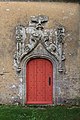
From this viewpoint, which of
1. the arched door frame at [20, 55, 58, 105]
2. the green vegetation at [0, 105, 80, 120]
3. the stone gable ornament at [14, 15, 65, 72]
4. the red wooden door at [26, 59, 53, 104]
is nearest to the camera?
the green vegetation at [0, 105, 80, 120]

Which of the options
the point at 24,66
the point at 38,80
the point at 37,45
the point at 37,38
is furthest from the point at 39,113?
the point at 37,38

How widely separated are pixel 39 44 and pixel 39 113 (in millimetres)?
3639

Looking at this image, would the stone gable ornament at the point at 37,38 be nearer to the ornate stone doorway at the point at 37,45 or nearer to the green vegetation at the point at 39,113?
the ornate stone doorway at the point at 37,45

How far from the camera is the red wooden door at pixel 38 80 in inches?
803

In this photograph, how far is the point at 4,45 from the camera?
66.2ft

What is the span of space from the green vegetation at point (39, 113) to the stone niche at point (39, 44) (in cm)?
105

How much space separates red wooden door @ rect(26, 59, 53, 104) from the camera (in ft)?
66.9

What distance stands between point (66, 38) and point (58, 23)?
0.75 metres

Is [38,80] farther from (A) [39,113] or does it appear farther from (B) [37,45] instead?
(A) [39,113]

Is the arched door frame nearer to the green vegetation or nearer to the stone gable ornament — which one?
the stone gable ornament

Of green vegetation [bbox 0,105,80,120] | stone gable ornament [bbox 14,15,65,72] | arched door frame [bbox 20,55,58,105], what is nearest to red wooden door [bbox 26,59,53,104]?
arched door frame [bbox 20,55,58,105]

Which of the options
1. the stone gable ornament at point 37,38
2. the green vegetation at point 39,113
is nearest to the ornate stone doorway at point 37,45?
the stone gable ornament at point 37,38

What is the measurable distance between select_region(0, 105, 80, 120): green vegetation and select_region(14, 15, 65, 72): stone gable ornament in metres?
1.93

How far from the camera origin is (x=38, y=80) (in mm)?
20406
